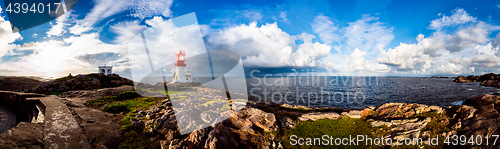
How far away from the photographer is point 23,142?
6.53 meters

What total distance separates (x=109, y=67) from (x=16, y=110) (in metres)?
28.2

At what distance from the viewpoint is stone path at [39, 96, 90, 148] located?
22.4ft

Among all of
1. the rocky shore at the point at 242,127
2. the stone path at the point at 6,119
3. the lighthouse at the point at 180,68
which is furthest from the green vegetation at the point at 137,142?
the lighthouse at the point at 180,68

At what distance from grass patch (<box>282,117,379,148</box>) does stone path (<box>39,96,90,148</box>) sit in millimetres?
9535

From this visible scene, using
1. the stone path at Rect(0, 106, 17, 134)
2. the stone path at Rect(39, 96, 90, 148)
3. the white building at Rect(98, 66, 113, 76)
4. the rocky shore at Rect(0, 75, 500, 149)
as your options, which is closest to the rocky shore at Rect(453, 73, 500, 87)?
the rocky shore at Rect(0, 75, 500, 149)

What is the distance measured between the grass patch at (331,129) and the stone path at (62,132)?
375 inches

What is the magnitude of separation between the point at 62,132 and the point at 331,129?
13.5m

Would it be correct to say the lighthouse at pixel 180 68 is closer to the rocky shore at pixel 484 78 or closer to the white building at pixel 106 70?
the white building at pixel 106 70

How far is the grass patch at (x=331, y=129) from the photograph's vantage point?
27.8 feet

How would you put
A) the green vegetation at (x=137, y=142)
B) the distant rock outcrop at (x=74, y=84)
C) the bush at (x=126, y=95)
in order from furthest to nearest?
the distant rock outcrop at (x=74, y=84), the bush at (x=126, y=95), the green vegetation at (x=137, y=142)

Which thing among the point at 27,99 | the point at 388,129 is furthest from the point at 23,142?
the point at 388,129

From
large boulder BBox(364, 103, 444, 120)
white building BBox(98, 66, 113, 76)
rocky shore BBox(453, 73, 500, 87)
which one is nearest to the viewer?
large boulder BBox(364, 103, 444, 120)

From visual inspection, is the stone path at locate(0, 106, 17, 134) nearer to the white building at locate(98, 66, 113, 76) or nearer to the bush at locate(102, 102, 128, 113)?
the bush at locate(102, 102, 128, 113)

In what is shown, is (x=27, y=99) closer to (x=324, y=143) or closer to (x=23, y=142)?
(x=23, y=142)
